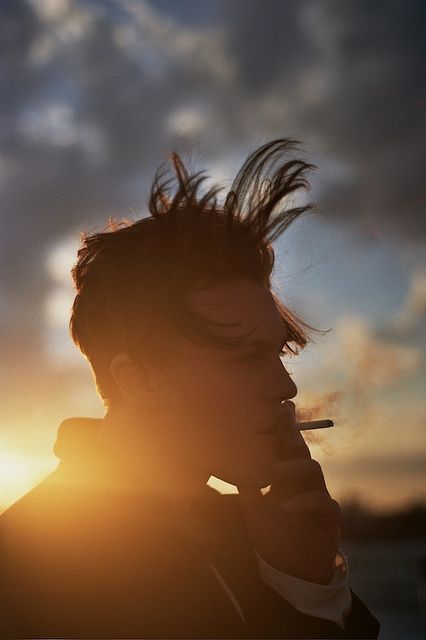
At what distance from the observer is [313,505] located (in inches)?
134

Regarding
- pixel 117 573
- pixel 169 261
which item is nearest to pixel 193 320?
pixel 169 261

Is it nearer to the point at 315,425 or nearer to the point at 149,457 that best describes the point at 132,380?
the point at 149,457

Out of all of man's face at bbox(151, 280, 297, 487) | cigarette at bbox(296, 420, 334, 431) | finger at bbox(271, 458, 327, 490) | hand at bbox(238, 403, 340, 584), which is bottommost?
hand at bbox(238, 403, 340, 584)

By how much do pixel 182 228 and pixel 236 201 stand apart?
0.41m

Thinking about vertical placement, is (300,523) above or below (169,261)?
below

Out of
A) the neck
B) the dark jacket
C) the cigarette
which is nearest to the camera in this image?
the dark jacket

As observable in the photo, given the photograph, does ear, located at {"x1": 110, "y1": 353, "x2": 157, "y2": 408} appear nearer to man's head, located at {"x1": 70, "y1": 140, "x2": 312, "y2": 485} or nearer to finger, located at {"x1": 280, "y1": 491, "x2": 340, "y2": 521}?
man's head, located at {"x1": 70, "y1": 140, "x2": 312, "y2": 485}

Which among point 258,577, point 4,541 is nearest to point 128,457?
point 4,541

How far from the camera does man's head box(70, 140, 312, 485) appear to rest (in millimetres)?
3359

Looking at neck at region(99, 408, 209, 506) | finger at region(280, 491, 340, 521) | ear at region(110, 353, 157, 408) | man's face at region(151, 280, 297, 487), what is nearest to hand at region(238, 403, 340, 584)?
finger at region(280, 491, 340, 521)

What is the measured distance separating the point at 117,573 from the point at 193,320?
124 cm

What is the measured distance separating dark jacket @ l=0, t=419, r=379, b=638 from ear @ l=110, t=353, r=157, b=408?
31cm

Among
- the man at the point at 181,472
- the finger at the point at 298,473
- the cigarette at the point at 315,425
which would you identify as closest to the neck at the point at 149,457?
the man at the point at 181,472

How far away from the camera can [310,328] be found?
180 inches
